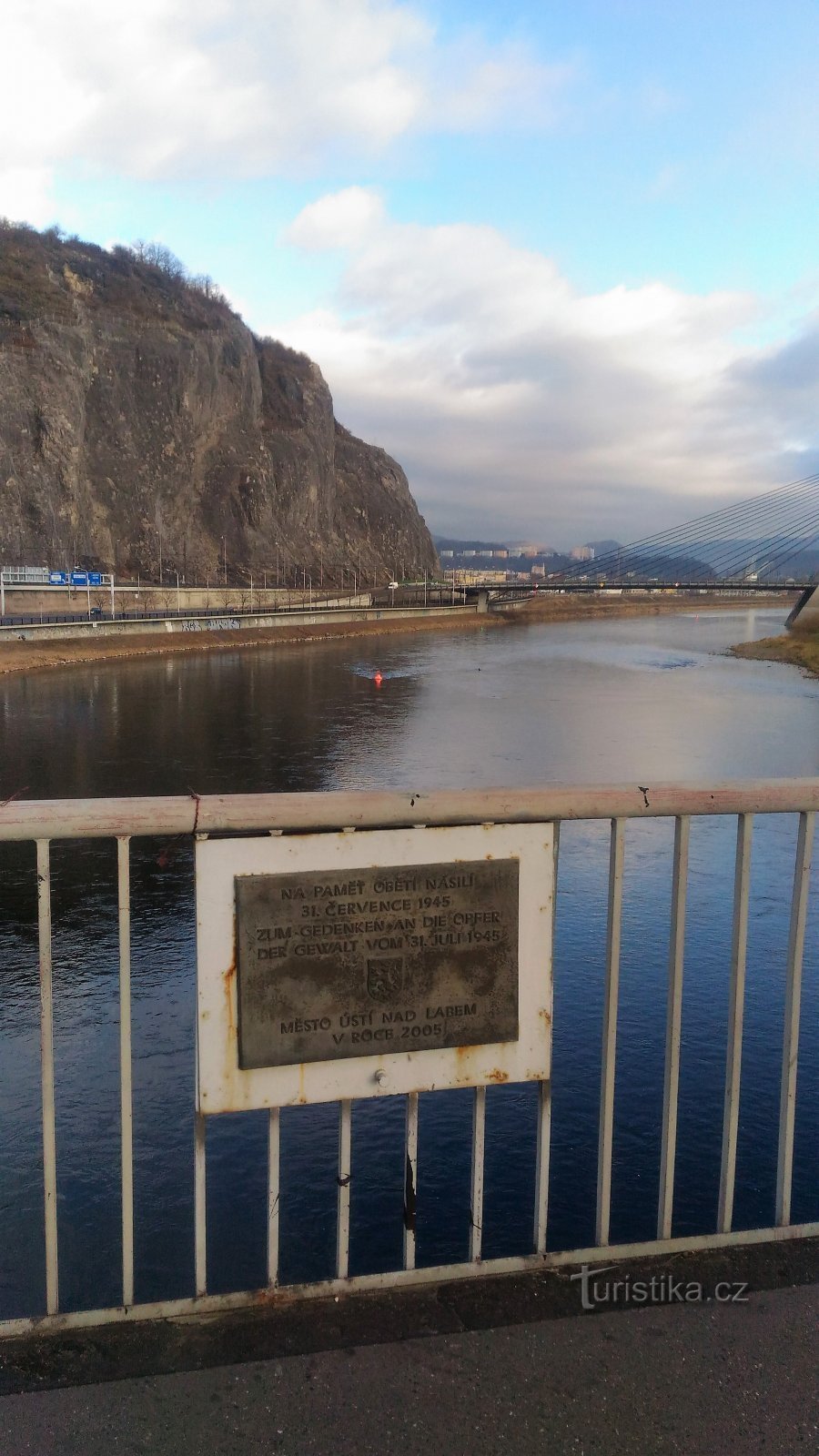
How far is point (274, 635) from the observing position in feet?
Result: 276

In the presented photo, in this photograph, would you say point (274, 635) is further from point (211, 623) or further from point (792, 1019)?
point (792, 1019)

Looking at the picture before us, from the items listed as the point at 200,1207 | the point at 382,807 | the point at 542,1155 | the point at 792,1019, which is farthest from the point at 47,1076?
the point at 792,1019

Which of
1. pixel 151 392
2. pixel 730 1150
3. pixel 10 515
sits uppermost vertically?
pixel 151 392

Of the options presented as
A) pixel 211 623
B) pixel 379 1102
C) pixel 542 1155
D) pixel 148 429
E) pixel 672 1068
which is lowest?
pixel 379 1102

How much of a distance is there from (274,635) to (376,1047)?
82438 mm

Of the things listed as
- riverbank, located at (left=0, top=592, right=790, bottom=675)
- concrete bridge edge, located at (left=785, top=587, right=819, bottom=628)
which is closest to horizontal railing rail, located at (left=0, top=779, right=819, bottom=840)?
riverbank, located at (left=0, top=592, right=790, bottom=675)

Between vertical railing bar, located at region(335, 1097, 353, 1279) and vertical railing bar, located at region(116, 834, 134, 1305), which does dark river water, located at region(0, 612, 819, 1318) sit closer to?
vertical railing bar, located at region(116, 834, 134, 1305)

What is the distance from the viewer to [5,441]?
7919 centimetres

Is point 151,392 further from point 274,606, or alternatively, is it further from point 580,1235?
point 580,1235

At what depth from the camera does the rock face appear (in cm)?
8269

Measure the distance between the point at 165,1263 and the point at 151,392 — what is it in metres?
104

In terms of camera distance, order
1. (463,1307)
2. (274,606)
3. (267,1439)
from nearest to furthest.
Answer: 1. (267,1439)
2. (463,1307)
3. (274,606)

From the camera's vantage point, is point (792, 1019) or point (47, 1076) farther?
point (792, 1019)

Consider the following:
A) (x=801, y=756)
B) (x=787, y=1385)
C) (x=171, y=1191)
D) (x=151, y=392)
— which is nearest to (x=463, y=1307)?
(x=787, y=1385)
